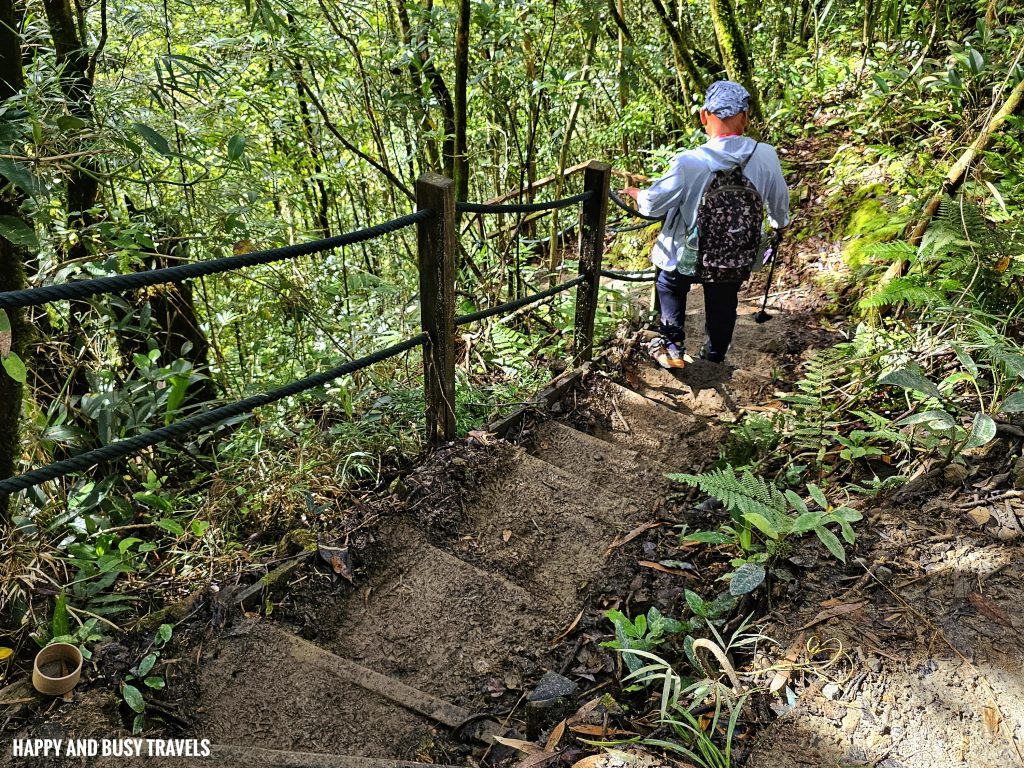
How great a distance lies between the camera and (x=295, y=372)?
436cm

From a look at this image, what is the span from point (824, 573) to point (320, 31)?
203 inches

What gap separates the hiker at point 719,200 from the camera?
390cm

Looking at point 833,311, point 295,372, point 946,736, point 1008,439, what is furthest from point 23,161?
point 833,311

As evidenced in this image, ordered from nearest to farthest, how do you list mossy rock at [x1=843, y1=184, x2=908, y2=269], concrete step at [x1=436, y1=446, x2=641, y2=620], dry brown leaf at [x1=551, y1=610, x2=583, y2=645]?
dry brown leaf at [x1=551, y1=610, x2=583, y2=645]
concrete step at [x1=436, y1=446, x2=641, y2=620]
mossy rock at [x1=843, y1=184, x2=908, y2=269]

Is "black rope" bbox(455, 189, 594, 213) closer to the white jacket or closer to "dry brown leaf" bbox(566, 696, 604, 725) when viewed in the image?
the white jacket

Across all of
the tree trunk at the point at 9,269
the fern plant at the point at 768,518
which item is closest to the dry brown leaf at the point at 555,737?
the fern plant at the point at 768,518

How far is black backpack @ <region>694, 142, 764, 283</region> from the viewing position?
12.8 feet

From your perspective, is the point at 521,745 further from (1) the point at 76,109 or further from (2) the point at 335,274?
(2) the point at 335,274

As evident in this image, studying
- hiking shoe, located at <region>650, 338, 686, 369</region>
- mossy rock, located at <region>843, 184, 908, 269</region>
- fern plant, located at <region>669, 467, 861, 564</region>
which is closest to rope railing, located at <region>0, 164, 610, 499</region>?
hiking shoe, located at <region>650, 338, 686, 369</region>

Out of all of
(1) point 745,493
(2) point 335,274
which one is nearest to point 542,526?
(1) point 745,493

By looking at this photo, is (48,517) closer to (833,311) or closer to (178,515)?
(178,515)

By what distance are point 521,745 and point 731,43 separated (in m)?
6.54

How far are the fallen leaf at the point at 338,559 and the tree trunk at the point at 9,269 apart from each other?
102cm

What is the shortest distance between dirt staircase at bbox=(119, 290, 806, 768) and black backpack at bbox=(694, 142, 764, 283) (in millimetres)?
981
